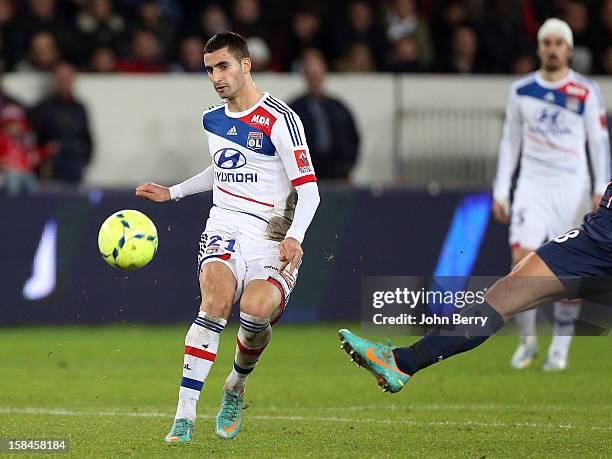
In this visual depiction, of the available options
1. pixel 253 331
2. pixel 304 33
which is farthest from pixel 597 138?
pixel 304 33

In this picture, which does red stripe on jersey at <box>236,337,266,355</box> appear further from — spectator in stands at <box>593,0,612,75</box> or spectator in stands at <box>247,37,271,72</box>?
spectator in stands at <box>593,0,612,75</box>

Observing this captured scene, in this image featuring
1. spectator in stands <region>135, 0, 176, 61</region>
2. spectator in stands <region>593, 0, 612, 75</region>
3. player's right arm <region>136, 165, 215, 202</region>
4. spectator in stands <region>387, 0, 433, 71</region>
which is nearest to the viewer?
player's right arm <region>136, 165, 215, 202</region>

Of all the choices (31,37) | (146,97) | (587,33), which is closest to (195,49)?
(146,97)

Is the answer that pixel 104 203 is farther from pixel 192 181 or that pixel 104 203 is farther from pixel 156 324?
pixel 192 181

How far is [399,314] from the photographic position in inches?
356

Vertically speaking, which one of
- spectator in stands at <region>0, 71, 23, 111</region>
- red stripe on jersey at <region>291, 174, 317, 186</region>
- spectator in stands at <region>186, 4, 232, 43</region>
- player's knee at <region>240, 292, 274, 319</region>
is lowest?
player's knee at <region>240, 292, 274, 319</region>

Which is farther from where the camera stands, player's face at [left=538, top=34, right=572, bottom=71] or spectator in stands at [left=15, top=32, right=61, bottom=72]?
spectator in stands at [left=15, top=32, right=61, bottom=72]

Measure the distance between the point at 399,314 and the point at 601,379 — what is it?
2732 mm

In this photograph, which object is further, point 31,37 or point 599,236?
point 31,37

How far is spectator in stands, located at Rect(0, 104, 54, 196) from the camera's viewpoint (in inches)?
578

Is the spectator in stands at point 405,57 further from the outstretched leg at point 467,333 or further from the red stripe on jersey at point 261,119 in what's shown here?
the outstretched leg at point 467,333

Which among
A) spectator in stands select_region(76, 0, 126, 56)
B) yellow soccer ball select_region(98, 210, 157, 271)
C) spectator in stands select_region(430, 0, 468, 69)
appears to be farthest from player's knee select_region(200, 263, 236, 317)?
spectator in stands select_region(430, 0, 468, 69)

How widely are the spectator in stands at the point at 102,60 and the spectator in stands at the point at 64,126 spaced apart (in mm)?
524

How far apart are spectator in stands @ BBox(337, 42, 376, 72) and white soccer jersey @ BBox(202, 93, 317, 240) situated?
9035 millimetres
